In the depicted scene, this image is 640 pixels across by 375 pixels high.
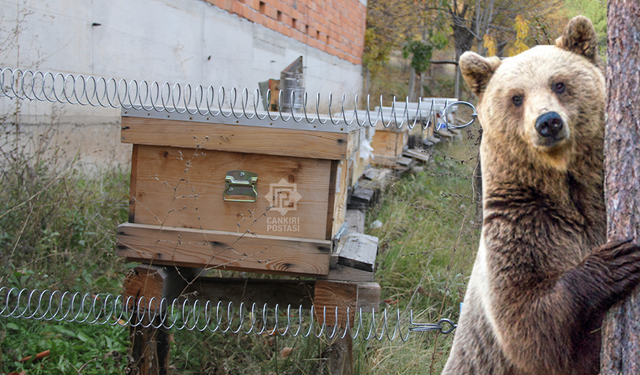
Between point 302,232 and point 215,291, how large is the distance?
1.19m

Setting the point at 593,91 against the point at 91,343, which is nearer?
the point at 593,91

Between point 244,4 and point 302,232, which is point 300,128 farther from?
point 244,4

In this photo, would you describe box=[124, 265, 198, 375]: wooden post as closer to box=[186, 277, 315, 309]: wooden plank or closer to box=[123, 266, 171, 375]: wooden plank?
box=[123, 266, 171, 375]: wooden plank

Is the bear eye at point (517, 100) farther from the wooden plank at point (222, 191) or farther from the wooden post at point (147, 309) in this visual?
the wooden post at point (147, 309)

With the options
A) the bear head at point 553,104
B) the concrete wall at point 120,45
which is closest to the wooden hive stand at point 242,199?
the bear head at point 553,104

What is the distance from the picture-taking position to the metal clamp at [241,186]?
2797mm

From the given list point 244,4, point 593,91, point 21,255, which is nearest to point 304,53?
point 244,4

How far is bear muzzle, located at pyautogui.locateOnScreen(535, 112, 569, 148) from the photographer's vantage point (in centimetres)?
128

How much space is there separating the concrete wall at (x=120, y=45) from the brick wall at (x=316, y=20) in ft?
0.72

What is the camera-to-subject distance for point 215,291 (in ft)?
A: 12.1

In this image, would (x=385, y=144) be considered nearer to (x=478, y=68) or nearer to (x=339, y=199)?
(x=339, y=199)

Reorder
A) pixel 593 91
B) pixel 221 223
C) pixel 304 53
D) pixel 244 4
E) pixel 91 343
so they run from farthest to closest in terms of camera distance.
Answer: pixel 304 53
pixel 244 4
pixel 91 343
pixel 221 223
pixel 593 91

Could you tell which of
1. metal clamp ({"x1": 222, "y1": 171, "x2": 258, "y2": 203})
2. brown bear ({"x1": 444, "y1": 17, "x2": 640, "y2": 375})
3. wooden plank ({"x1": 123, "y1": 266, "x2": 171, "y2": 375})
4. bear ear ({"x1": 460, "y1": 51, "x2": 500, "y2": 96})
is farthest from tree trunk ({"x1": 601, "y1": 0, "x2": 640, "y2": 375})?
wooden plank ({"x1": 123, "y1": 266, "x2": 171, "y2": 375})

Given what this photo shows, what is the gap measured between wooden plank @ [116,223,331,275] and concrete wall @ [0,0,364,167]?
83.3 inches
